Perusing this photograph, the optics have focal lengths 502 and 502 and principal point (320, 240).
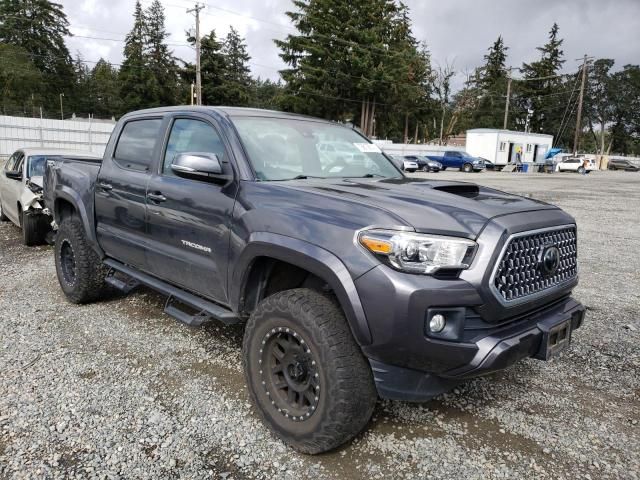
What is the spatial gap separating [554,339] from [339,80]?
49.8m

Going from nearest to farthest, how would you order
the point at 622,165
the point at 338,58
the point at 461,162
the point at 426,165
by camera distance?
the point at 426,165 < the point at 461,162 < the point at 338,58 < the point at 622,165

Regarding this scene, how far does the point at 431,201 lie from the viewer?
2.66 metres

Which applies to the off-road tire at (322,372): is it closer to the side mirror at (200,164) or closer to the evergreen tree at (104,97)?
the side mirror at (200,164)

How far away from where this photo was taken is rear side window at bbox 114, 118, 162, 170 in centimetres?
403

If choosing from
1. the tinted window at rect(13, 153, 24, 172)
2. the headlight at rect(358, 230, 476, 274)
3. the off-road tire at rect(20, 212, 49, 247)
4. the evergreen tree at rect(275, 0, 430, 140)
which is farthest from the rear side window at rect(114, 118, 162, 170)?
the evergreen tree at rect(275, 0, 430, 140)

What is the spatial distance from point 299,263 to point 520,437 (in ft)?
5.42

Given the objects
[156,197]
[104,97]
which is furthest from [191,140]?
[104,97]

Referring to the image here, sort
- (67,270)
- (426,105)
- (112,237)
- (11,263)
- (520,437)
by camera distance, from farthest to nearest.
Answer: (426,105)
(11,263)
(67,270)
(112,237)
(520,437)

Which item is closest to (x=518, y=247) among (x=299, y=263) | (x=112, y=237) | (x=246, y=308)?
(x=299, y=263)

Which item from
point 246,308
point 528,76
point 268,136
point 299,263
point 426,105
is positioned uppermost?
point 528,76

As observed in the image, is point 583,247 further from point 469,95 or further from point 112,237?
point 469,95

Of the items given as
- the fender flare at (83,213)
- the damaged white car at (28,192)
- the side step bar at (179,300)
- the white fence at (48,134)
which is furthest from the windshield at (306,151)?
the white fence at (48,134)

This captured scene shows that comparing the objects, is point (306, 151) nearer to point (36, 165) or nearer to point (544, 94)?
point (36, 165)

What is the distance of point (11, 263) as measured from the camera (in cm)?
679
